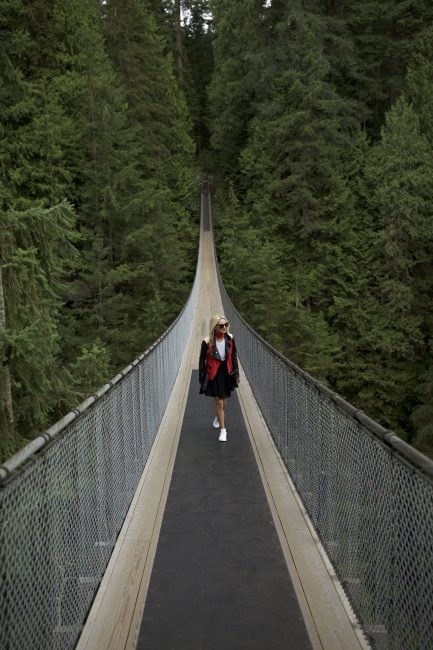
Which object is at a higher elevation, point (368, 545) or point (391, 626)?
point (368, 545)

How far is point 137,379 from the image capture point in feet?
17.3

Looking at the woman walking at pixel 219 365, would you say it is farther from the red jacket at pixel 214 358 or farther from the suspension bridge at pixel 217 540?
the suspension bridge at pixel 217 540

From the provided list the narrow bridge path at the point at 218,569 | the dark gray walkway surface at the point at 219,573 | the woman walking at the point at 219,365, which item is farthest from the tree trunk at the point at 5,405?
the dark gray walkway surface at the point at 219,573

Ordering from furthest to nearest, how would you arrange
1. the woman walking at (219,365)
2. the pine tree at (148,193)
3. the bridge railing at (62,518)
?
1. the pine tree at (148,193)
2. the woman walking at (219,365)
3. the bridge railing at (62,518)

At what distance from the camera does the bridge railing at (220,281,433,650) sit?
2.09 m

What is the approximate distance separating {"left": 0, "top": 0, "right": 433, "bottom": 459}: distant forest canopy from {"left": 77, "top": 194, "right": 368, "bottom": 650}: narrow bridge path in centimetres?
794

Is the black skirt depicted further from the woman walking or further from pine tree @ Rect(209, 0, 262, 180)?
pine tree @ Rect(209, 0, 262, 180)

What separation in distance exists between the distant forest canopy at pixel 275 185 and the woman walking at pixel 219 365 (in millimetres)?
6785

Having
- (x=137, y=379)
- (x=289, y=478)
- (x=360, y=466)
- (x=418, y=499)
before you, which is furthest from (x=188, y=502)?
(x=418, y=499)

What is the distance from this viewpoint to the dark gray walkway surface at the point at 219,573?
2.58 m

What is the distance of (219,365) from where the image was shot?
6.10 metres

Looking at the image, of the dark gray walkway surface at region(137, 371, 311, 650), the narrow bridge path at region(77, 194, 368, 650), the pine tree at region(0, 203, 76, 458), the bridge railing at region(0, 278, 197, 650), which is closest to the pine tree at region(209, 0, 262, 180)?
the pine tree at region(0, 203, 76, 458)

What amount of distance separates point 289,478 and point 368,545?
2.16 m

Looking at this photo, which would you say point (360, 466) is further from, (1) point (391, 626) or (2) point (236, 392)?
(2) point (236, 392)
